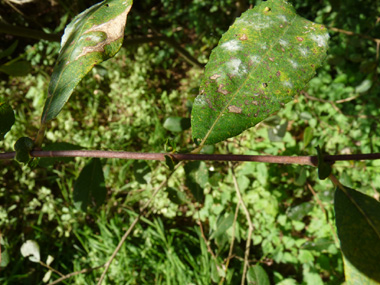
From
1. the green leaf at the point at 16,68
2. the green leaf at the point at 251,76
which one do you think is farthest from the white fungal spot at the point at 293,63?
the green leaf at the point at 16,68

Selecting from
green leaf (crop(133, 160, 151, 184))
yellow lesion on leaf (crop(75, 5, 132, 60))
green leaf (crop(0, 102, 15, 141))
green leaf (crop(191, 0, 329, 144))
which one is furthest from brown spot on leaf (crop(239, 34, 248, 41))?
green leaf (crop(133, 160, 151, 184))

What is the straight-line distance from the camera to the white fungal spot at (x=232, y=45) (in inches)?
20.8

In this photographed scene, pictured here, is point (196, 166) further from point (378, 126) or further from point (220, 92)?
point (378, 126)

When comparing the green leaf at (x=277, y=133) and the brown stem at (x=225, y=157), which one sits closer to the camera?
the brown stem at (x=225, y=157)

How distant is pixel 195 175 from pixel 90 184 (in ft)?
1.19

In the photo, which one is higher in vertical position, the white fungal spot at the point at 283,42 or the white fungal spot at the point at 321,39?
the white fungal spot at the point at 283,42

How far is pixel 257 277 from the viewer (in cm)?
122

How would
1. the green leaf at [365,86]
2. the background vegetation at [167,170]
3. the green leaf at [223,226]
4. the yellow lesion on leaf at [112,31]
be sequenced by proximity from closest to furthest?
the yellow lesion on leaf at [112,31] → the green leaf at [223,226] → the green leaf at [365,86] → the background vegetation at [167,170]

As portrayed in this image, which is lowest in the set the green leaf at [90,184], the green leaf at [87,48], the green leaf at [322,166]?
the green leaf at [90,184]

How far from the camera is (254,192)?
2.33 metres

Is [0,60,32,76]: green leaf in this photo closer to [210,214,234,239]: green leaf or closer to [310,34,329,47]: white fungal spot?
[310,34,329,47]: white fungal spot

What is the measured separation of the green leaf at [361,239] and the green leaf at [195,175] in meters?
0.55

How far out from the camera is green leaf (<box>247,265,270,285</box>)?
1195 millimetres

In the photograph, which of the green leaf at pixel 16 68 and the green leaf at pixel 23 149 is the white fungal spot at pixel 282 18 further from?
the green leaf at pixel 16 68
